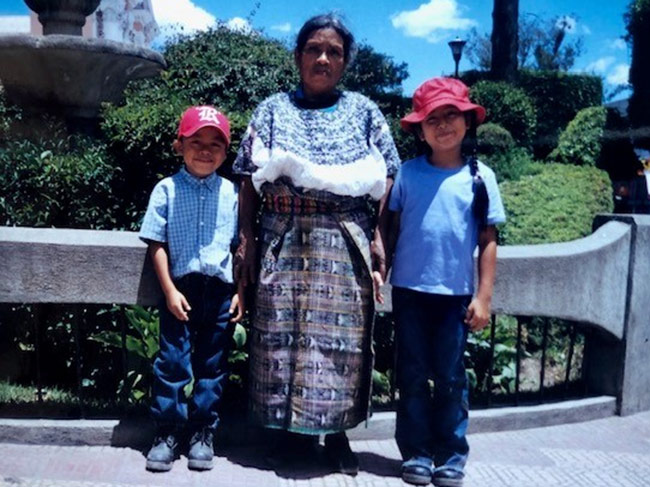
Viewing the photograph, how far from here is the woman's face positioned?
2932mm

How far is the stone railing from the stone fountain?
254 centimetres

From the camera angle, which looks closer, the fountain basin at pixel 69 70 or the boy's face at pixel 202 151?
the boy's face at pixel 202 151

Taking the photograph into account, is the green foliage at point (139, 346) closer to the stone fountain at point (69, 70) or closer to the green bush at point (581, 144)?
the stone fountain at point (69, 70)

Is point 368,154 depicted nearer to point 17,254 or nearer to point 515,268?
point 515,268

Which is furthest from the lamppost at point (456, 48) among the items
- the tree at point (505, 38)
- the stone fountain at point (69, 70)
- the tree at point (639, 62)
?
the stone fountain at point (69, 70)

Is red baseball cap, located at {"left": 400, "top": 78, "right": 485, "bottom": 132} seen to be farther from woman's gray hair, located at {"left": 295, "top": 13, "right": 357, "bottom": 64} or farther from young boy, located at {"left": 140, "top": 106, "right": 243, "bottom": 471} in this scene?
young boy, located at {"left": 140, "top": 106, "right": 243, "bottom": 471}

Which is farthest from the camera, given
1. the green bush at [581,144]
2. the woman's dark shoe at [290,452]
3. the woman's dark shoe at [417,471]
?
the green bush at [581,144]

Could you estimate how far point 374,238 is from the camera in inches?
120

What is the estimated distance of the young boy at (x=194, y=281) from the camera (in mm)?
2979

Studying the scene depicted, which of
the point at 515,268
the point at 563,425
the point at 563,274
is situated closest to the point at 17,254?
the point at 515,268

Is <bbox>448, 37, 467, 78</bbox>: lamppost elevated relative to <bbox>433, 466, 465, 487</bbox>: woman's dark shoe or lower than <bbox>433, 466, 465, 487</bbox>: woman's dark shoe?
elevated

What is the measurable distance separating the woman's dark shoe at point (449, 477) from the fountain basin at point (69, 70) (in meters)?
3.92

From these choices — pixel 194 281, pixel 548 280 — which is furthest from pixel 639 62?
pixel 194 281

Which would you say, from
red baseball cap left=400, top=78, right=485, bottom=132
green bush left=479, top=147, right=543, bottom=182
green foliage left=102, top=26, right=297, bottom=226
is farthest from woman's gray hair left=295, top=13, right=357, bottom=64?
green bush left=479, top=147, right=543, bottom=182
